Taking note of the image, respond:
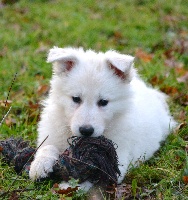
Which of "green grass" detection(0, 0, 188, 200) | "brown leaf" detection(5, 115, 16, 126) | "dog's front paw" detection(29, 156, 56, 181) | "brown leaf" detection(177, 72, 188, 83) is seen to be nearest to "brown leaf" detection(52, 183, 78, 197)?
"green grass" detection(0, 0, 188, 200)

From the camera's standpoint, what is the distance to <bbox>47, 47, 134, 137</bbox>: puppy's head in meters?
4.42

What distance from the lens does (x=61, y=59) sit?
4691 mm

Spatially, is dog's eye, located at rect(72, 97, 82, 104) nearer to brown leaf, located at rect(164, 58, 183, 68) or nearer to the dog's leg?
the dog's leg

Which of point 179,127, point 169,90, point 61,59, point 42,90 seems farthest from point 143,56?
point 61,59

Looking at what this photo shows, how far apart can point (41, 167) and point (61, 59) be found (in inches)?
41.0

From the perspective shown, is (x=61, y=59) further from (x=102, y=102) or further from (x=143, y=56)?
(x=143, y=56)

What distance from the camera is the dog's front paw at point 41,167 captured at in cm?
438

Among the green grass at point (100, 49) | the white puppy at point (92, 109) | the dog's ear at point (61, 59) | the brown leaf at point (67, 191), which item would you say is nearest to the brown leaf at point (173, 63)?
the green grass at point (100, 49)

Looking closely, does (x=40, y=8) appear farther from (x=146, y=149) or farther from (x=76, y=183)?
(x=76, y=183)

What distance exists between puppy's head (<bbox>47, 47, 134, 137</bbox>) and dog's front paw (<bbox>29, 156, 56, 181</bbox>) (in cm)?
36

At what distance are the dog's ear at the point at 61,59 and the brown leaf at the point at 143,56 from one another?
3647 millimetres

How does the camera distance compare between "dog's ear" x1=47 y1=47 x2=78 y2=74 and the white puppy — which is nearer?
the white puppy

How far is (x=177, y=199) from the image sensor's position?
4121 mm

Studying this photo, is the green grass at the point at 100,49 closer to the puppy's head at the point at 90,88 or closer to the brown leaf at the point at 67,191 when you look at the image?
the brown leaf at the point at 67,191
